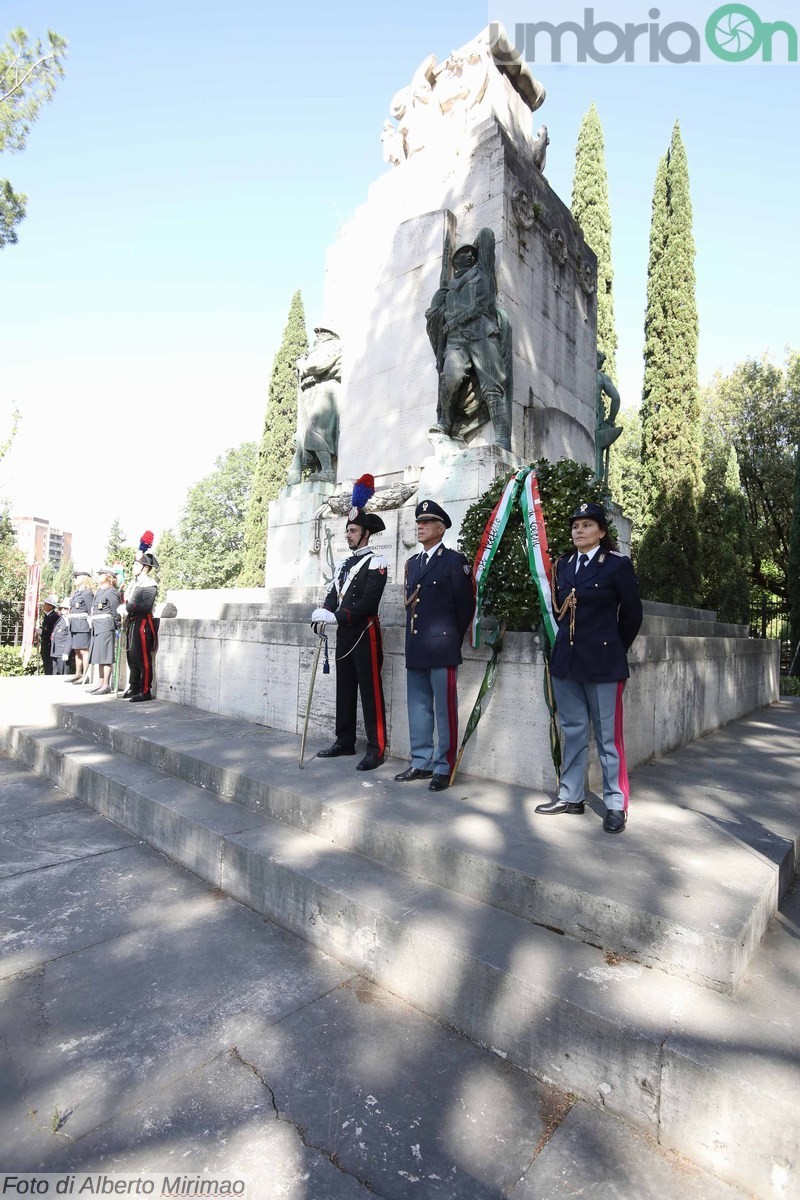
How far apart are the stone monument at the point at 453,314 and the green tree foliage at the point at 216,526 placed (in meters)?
39.9

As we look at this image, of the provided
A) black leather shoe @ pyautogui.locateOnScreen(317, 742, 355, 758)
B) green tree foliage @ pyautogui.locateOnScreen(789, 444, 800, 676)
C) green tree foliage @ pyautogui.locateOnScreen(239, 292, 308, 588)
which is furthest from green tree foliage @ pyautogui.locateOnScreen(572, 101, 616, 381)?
black leather shoe @ pyautogui.locateOnScreen(317, 742, 355, 758)

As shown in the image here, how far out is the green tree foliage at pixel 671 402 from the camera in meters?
20.6

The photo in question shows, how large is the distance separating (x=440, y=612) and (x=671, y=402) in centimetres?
2126

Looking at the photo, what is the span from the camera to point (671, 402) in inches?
875

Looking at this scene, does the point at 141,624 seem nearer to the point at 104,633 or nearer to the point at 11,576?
the point at 104,633

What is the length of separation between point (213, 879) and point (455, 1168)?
224 cm

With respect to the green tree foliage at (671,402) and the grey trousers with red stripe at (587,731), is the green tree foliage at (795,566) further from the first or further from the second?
the grey trousers with red stripe at (587,731)

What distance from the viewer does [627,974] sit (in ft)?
7.47

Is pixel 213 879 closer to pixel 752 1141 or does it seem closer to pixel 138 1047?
pixel 138 1047

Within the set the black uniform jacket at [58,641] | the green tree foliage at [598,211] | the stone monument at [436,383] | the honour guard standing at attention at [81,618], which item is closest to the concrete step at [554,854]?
the stone monument at [436,383]

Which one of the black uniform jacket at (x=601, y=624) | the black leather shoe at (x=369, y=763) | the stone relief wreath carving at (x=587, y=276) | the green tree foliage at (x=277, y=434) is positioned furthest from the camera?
the green tree foliage at (x=277, y=434)

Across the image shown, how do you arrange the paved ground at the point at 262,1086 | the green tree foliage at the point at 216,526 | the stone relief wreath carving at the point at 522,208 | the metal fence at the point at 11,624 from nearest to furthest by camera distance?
1. the paved ground at the point at 262,1086
2. the stone relief wreath carving at the point at 522,208
3. the metal fence at the point at 11,624
4. the green tree foliage at the point at 216,526

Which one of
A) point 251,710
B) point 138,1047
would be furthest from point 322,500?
point 138,1047

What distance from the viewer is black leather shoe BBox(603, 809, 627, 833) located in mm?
3275
